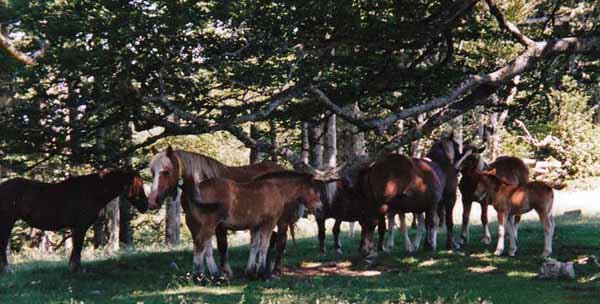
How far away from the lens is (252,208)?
12.8m

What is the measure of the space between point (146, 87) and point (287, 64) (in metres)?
2.97

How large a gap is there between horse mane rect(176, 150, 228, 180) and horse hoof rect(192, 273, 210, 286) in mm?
1818

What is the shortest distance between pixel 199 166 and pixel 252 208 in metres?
1.32

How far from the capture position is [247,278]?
13.3 meters

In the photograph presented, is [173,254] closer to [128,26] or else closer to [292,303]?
[128,26]

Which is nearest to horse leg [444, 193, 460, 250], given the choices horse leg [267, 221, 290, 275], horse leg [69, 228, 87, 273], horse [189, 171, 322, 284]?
horse [189, 171, 322, 284]

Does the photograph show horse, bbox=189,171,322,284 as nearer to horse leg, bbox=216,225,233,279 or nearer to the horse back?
horse leg, bbox=216,225,233,279

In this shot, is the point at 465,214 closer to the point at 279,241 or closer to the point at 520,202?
the point at 520,202

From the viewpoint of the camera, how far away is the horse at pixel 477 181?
1766 centimetres

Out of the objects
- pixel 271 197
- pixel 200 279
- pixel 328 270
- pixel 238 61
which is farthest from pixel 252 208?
pixel 238 61

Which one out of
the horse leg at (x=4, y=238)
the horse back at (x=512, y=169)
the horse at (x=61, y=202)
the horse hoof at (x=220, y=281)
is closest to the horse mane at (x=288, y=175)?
the horse hoof at (x=220, y=281)

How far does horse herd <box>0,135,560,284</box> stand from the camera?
12.6 m

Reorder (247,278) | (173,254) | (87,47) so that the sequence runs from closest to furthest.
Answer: (247,278) < (87,47) < (173,254)

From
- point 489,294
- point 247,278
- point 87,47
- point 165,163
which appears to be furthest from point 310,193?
point 87,47
